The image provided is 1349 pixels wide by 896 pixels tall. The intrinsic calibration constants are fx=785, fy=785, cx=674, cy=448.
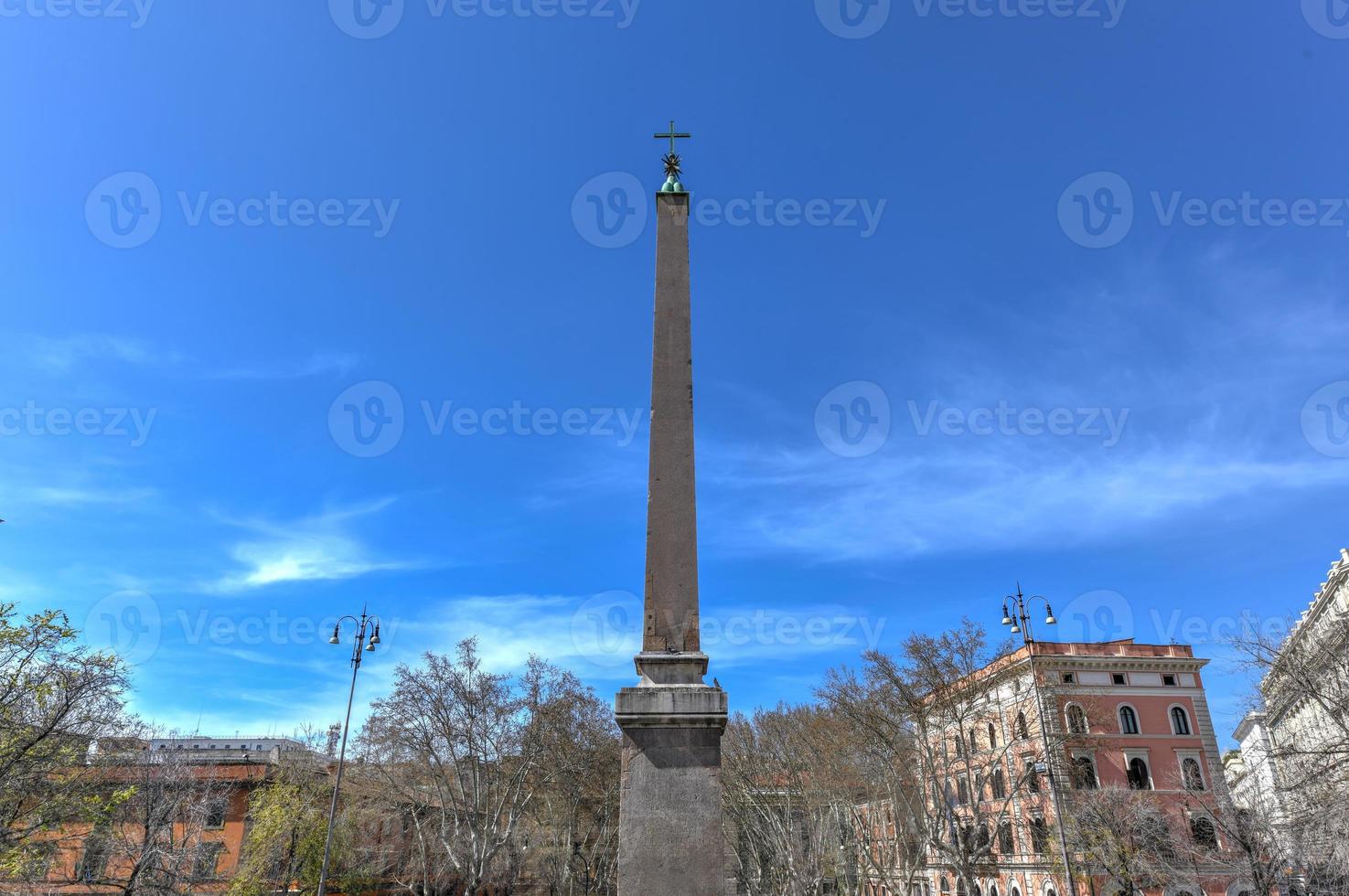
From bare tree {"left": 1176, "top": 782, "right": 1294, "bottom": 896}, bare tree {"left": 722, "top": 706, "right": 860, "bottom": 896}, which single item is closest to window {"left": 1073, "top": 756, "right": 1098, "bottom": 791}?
bare tree {"left": 1176, "top": 782, "right": 1294, "bottom": 896}

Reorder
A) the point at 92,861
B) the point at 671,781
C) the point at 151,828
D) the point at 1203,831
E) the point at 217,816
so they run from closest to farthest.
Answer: the point at 671,781 → the point at 151,828 → the point at 92,861 → the point at 217,816 → the point at 1203,831

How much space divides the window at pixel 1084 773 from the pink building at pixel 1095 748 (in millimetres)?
49

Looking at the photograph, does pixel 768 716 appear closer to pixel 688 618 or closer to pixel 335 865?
pixel 335 865

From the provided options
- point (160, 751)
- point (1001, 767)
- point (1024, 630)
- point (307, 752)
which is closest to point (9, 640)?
point (160, 751)

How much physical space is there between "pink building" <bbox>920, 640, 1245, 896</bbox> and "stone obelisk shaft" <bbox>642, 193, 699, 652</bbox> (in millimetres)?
32138

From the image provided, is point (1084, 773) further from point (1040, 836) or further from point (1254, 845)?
point (1254, 845)

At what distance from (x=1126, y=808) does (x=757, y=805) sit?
598 inches

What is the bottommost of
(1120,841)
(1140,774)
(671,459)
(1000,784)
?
(1120,841)

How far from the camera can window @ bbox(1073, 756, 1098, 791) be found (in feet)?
123

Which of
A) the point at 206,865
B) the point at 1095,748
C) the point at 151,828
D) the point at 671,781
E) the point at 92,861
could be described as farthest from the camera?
the point at 1095,748

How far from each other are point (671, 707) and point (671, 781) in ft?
1.89

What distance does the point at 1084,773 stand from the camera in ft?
126

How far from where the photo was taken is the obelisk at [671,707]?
614 cm

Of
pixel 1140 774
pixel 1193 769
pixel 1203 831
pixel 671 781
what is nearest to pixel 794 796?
pixel 1140 774
